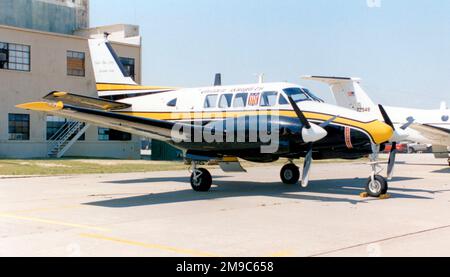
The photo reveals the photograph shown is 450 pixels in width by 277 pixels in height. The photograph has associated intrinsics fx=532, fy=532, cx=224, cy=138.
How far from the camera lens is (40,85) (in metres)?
38.9

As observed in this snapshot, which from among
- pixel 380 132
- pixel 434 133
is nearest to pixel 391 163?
pixel 380 132

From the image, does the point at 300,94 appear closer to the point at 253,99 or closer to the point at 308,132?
the point at 253,99

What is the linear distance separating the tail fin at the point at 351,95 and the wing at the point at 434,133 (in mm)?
4839

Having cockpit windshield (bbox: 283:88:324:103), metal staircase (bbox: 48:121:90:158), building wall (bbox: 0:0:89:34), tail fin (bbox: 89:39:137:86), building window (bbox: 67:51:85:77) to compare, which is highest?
building wall (bbox: 0:0:89:34)

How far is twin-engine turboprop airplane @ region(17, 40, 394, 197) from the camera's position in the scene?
13539mm

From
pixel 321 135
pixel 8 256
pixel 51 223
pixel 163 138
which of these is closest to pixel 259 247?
pixel 8 256

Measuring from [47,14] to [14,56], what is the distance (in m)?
15.1

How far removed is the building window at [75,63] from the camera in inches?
1597

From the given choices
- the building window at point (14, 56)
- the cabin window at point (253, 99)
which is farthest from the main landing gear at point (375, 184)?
the building window at point (14, 56)

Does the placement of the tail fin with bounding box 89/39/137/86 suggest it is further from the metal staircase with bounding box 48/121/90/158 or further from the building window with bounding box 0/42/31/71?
the building window with bounding box 0/42/31/71

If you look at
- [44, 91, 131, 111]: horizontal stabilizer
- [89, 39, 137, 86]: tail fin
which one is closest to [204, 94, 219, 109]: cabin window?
[44, 91, 131, 111]: horizontal stabilizer

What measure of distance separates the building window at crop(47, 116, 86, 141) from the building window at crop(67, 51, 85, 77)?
12.1 ft
